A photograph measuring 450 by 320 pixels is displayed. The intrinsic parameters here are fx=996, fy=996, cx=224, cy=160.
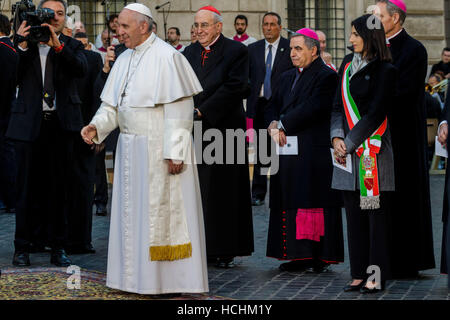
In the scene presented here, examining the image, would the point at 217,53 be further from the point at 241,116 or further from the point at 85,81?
the point at 85,81

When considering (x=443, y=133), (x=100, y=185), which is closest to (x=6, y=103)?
(x=100, y=185)

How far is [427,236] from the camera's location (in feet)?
25.3

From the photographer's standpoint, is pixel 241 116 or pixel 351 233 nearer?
pixel 351 233

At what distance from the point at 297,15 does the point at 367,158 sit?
12.7 metres

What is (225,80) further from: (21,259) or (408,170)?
(21,259)

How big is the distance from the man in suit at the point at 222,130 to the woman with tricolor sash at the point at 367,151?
1462 millimetres

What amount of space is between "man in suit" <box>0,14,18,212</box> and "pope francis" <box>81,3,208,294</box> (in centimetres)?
182

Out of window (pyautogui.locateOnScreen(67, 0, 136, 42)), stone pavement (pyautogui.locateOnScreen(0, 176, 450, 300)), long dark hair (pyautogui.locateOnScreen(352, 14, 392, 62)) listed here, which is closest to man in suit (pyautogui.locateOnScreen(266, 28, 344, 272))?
stone pavement (pyautogui.locateOnScreen(0, 176, 450, 300))

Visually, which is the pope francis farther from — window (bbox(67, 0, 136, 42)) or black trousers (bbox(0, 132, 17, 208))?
window (bbox(67, 0, 136, 42))

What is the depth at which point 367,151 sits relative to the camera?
706 centimetres

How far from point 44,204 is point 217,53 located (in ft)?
6.62

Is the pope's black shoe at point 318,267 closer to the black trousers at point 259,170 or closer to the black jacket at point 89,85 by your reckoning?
the black jacket at point 89,85

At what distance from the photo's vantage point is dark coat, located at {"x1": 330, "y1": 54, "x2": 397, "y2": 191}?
7008 millimetres
